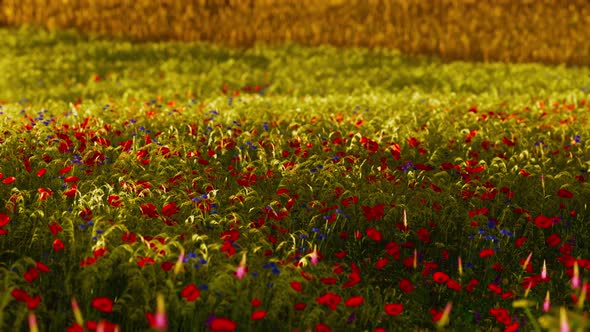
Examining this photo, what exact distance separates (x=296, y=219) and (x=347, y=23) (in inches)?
602

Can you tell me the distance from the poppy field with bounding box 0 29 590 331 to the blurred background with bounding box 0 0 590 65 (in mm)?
9003

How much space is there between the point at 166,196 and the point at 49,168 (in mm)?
1236

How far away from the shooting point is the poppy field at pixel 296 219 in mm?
3379

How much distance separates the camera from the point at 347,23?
19.1 m

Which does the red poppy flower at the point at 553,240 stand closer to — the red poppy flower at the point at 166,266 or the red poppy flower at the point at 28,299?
the red poppy flower at the point at 166,266

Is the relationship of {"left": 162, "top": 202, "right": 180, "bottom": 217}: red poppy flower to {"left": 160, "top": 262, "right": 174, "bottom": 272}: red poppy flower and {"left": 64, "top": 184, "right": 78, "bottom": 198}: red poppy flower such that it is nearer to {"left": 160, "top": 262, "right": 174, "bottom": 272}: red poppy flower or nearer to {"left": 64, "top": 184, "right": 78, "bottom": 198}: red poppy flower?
Answer: {"left": 160, "top": 262, "right": 174, "bottom": 272}: red poppy flower

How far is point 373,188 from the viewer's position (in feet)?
17.1

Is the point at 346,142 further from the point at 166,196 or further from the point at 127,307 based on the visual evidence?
the point at 127,307

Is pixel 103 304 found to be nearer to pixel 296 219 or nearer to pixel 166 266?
pixel 166 266

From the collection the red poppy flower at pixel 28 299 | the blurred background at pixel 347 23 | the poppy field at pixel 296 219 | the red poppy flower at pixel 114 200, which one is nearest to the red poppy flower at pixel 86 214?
the poppy field at pixel 296 219

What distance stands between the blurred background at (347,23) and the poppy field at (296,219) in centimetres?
900

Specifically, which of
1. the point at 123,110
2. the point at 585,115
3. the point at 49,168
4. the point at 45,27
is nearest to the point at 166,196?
the point at 49,168

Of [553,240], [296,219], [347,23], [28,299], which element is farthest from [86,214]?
[347,23]

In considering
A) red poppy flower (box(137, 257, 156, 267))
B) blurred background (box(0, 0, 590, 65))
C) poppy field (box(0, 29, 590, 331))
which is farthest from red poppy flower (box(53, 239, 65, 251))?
Result: blurred background (box(0, 0, 590, 65))
